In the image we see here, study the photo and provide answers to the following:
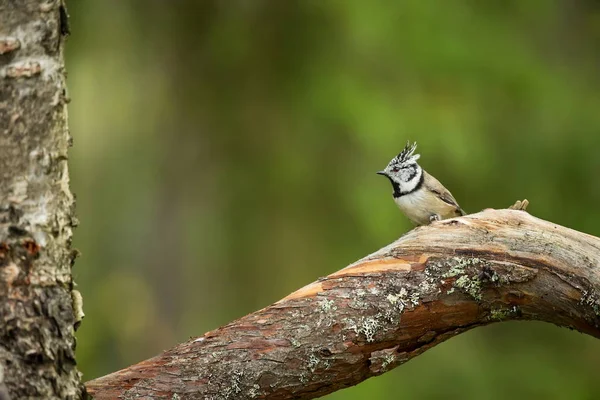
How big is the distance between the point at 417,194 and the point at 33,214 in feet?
11.7

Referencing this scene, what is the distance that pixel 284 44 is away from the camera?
8.84 metres

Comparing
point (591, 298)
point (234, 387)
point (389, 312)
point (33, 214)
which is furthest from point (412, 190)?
point (33, 214)

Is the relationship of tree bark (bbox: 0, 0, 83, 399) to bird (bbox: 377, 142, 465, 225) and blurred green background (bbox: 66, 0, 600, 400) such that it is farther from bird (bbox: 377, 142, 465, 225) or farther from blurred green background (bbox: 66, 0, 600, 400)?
blurred green background (bbox: 66, 0, 600, 400)

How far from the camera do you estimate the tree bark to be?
254cm

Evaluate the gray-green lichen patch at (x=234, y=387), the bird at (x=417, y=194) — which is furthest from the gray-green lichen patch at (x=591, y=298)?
the bird at (x=417, y=194)

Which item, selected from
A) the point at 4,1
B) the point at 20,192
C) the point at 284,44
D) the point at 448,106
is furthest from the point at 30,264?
the point at 284,44

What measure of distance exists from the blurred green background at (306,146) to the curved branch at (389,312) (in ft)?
13.0

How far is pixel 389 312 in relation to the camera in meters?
3.49

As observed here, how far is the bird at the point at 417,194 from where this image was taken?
573 centimetres

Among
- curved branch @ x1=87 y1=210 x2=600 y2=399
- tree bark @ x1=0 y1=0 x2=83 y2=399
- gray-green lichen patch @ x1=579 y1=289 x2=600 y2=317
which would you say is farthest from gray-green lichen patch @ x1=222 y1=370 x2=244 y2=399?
gray-green lichen patch @ x1=579 y1=289 x2=600 y2=317

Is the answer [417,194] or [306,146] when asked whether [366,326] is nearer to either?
[417,194]

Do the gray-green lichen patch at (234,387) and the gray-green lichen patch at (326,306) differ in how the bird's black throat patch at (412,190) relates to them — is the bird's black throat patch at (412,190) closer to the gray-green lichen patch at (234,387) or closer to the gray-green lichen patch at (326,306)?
the gray-green lichen patch at (326,306)

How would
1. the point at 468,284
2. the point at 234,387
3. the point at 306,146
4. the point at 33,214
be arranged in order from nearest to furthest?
the point at 33,214
the point at 234,387
the point at 468,284
the point at 306,146

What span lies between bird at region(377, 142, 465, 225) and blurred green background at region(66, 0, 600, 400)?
1.69m
